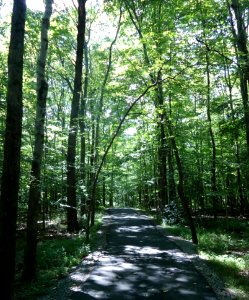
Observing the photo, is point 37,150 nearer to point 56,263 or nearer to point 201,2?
point 56,263

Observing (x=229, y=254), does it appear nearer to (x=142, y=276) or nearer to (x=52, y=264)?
(x=142, y=276)

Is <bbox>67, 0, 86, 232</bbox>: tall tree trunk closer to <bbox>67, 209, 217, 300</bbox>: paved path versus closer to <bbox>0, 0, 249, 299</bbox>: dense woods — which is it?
<bbox>0, 0, 249, 299</bbox>: dense woods

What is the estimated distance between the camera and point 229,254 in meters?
11.4

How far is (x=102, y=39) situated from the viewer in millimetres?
25609

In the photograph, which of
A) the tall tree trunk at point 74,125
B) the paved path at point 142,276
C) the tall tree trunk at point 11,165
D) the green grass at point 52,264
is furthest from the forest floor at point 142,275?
the tall tree trunk at point 74,125

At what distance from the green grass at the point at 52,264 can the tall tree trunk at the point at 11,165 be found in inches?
54.0

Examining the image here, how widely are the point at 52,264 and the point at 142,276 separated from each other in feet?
9.14

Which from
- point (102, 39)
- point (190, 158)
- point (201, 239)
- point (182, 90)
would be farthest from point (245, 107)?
point (102, 39)

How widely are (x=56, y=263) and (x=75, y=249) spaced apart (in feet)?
5.41

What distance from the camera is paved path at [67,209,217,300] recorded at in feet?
22.6

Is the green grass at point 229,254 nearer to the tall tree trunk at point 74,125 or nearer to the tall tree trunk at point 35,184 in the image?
the tall tree trunk at point 35,184

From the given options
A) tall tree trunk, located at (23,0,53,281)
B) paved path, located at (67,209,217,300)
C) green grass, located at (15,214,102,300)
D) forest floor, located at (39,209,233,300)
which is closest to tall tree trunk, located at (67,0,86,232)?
green grass, located at (15,214,102,300)

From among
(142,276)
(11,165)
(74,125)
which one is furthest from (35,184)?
(74,125)

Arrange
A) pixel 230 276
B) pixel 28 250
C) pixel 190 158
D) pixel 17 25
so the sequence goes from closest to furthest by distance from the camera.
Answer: pixel 17 25 < pixel 230 276 < pixel 28 250 < pixel 190 158
